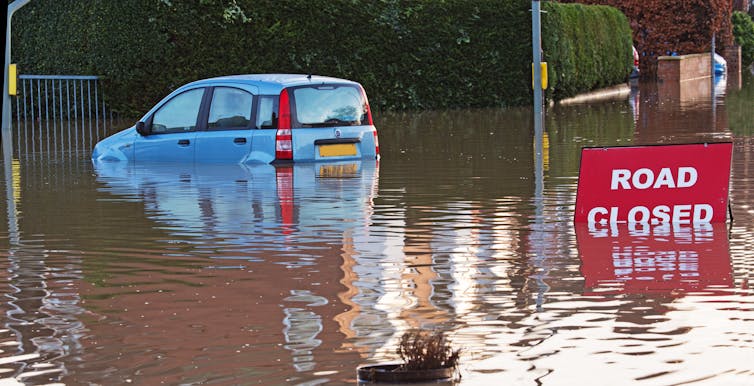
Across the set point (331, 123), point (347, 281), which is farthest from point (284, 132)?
point (347, 281)

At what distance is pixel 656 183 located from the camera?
1263cm

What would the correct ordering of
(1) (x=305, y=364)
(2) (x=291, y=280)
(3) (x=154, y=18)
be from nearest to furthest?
(1) (x=305, y=364) < (2) (x=291, y=280) < (3) (x=154, y=18)

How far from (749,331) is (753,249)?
335cm

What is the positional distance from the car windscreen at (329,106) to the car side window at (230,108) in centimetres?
63

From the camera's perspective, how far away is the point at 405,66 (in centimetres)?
3556

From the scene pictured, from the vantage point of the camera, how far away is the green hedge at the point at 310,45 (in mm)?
32156

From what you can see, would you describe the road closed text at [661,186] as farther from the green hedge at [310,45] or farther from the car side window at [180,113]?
the green hedge at [310,45]

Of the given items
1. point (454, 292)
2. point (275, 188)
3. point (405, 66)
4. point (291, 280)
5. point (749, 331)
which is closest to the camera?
point (749, 331)

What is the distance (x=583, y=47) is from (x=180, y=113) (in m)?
24.0

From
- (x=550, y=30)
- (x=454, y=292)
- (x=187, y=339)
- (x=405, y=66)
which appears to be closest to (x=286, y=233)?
(x=454, y=292)

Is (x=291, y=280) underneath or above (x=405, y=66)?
underneath

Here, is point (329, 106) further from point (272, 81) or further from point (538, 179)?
point (538, 179)

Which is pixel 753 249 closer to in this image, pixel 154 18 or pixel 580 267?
pixel 580 267

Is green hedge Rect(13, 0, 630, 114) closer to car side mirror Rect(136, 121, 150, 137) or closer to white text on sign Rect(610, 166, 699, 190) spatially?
car side mirror Rect(136, 121, 150, 137)
